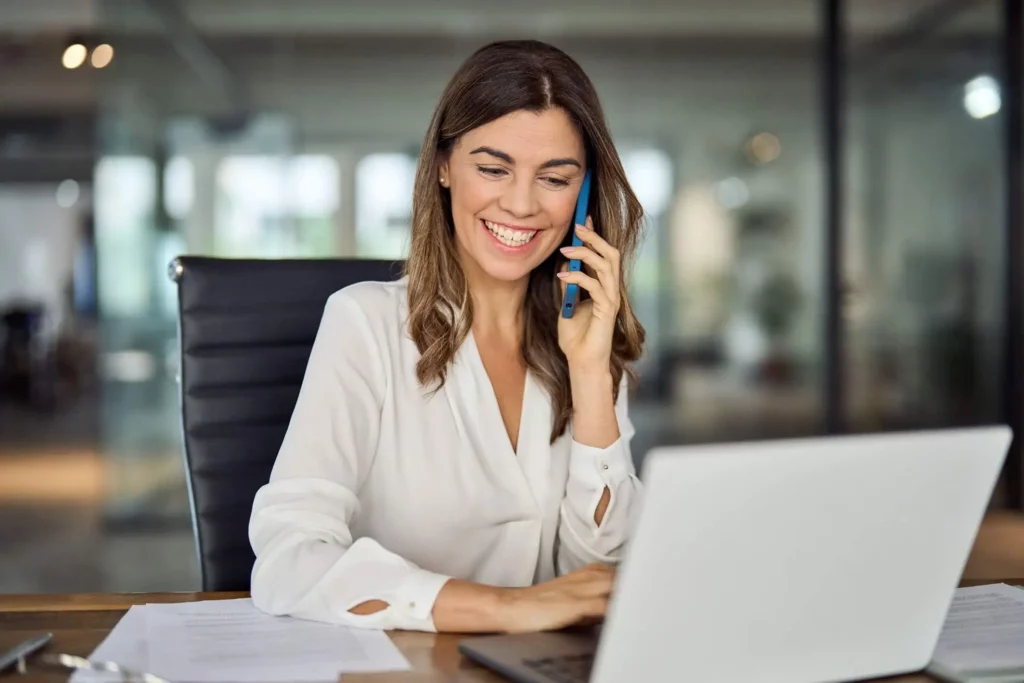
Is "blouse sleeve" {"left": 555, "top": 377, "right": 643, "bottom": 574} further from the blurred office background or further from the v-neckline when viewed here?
the blurred office background

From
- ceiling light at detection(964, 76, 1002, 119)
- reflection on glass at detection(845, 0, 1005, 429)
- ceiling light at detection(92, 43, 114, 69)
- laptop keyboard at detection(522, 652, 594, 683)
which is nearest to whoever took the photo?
laptop keyboard at detection(522, 652, 594, 683)

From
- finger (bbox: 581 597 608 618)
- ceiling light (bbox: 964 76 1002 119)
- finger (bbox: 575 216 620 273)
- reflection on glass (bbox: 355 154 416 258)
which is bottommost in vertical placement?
finger (bbox: 581 597 608 618)

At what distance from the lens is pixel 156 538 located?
525 cm

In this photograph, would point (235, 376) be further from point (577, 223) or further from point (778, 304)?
point (778, 304)

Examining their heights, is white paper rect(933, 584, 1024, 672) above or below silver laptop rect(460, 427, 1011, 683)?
below

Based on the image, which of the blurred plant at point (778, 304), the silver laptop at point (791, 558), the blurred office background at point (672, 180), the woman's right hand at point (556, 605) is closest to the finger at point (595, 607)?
the woman's right hand at point (556, 605)

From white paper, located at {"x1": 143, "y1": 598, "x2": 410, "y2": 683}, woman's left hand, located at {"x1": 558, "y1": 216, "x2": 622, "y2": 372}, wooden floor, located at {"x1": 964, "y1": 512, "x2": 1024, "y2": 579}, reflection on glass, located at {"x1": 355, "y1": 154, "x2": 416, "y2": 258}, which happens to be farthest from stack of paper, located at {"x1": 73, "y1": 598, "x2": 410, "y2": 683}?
reflection on glass, located at {"x1": 355, "y1": 154, "x2": 416, "y2": 258}

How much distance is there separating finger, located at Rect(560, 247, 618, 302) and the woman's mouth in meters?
0.07

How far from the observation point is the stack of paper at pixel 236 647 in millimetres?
940

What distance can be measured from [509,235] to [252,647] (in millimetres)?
747

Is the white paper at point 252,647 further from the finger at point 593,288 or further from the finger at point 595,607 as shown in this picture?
the finger at point 593,288

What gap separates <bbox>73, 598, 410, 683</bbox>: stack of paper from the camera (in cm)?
94

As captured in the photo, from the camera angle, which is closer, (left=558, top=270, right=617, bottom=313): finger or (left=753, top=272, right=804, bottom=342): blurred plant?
(left=558, top=270, right=617, bottom=313): finger

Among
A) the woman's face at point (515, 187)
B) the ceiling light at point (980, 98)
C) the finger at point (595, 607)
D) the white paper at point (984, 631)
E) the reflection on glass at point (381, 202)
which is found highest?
the ceiling light at point (980, 98)
